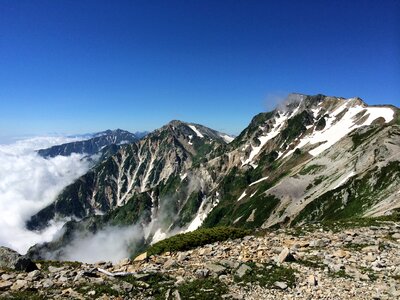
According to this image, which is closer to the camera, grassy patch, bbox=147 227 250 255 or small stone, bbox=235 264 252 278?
small stone, bbox=235 264 252 278

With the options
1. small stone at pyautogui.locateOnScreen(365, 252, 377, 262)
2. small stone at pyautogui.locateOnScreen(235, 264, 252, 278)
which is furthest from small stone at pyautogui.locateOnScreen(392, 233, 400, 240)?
small stone at pyautogui.locateOnScreen(235, 264, 252, 278)

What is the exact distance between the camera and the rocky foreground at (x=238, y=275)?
21.2m

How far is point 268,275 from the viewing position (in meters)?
24.5

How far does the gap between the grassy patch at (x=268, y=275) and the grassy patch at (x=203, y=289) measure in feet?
5.76

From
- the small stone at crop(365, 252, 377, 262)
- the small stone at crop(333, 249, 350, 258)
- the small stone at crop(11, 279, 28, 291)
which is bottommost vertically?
the small stone at crop(11, 279, 28, 291)

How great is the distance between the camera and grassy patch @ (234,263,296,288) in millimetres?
23467

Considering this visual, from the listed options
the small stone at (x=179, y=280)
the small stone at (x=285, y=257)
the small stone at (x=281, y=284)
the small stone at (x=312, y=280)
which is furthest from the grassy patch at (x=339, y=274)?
the small stone at (x=179, y=280)

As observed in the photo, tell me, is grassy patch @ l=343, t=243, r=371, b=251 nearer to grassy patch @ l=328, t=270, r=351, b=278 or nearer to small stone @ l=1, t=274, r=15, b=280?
grassy patch @ l=328, t=270, r=351, b=278

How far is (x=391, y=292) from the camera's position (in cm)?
2145

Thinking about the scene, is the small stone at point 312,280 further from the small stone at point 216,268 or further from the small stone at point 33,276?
the small stone at point 33,276

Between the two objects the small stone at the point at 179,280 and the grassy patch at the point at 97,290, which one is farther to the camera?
the small stone at the point at 179,280

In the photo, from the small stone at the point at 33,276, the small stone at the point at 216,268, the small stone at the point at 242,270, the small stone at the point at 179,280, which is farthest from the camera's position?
the small stone at the point at 216,268

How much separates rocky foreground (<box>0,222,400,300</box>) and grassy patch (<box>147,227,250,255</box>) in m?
2.83

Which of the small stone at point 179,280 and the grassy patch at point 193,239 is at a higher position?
the small stone at point 179,280
